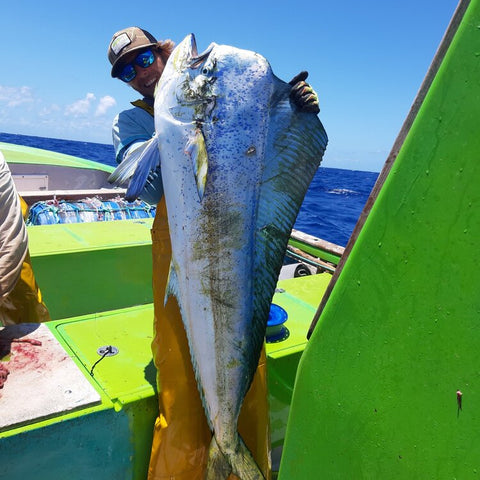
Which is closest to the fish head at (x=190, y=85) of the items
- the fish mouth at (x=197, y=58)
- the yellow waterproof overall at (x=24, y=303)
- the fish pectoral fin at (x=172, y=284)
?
the fish mouth at (x=197, y=58)

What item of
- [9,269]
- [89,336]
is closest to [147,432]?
[89,336]

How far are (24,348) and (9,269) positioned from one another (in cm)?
51

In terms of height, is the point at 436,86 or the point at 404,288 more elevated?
the point at 436,86

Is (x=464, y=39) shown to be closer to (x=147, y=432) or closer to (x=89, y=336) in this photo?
(x=147, y=432)

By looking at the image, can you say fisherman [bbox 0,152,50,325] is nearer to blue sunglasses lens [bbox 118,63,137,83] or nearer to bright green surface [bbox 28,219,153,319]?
bright green surface [bbox 28,219,153,319]

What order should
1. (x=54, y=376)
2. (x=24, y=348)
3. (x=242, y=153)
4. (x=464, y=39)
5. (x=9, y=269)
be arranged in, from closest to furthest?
(x=464, y=39)
(x=242, y=153)
(x=54, y=376)
(x=24, y=348)
(x=9, y=269)

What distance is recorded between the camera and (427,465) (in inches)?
37.7

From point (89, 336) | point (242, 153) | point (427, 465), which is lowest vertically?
point (89, 336)

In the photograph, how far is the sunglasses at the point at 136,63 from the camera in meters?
2.00

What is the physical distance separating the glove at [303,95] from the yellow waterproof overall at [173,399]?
0.70 metres

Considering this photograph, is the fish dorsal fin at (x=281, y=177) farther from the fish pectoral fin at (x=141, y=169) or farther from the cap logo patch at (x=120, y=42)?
the cap logo patch at (x=120, y=42)

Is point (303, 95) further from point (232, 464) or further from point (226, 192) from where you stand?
point (232, 464)

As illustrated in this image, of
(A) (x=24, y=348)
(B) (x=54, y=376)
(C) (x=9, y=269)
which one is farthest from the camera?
(C) (x=9, y=269)

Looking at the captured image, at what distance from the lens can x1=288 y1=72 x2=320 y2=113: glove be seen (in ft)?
5.38
